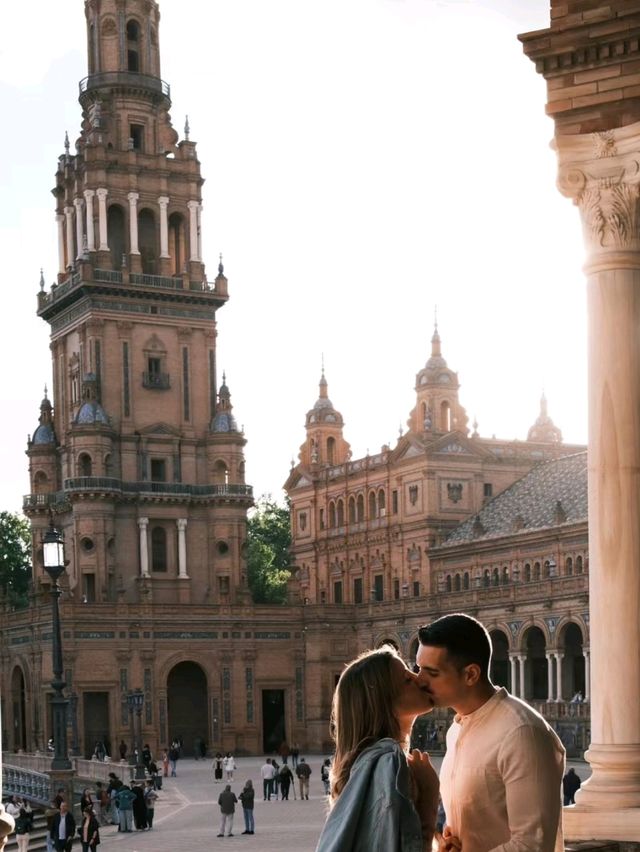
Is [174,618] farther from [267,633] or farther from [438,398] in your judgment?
[438,398]

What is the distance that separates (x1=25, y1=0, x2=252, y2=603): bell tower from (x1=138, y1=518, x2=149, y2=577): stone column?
0.29 feet

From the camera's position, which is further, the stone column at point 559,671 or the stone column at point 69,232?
the stone column at point 69,232

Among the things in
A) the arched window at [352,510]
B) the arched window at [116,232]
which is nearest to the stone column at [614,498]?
the arched window at [116,232]

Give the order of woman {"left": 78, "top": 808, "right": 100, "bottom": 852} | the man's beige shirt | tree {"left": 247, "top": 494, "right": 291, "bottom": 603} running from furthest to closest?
tree {"left": 247, "top": 494, "right": 291, "bottom": 603} → woman {"left": 78, "top": 808, "right": 100, "bottom": 852} → the man's beige shirt

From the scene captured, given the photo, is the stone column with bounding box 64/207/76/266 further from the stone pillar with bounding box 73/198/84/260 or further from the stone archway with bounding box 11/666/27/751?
the stone archway with bounding box 11/666/27/751

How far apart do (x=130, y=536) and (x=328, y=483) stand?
16.5 meters

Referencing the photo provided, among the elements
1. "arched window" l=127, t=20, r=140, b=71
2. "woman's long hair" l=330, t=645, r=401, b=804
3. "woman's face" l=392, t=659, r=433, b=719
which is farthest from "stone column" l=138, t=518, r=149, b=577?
"woman's long hair" l=330, t=645, r=401, b=804

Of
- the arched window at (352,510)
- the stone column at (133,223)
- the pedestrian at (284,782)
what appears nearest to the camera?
the pedestrian at (284,782)

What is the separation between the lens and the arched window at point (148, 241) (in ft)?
262

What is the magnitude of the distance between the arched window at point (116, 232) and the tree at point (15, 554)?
2729 cm

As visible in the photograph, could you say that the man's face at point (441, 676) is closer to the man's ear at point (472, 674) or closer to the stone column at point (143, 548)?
the man's ear at point (472, 674)

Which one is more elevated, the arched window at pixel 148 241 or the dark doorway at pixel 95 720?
the arched window at pixel 148 241

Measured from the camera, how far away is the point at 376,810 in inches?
197

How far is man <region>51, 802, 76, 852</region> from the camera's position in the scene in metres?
32.0
